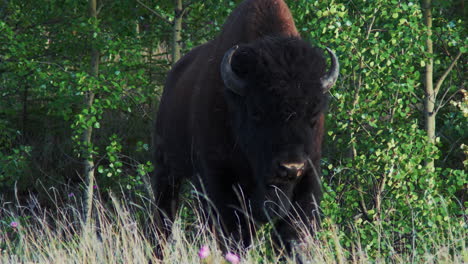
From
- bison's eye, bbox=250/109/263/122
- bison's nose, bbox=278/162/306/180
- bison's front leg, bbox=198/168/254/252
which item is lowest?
bison's front leg, bbox=198/168/254/252

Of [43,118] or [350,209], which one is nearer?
[350,209]

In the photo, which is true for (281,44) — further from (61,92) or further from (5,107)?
(5,107)

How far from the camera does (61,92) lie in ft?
31.0

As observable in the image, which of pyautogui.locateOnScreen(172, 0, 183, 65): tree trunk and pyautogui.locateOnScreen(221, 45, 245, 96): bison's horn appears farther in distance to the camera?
pyautogui.locateOnScreen(172, 0, 183, 65): tree trunk

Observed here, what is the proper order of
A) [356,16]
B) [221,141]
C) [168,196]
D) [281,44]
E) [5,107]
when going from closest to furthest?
1. [281,44]
2. [221,141]
3. [356,16]
4. [168,196]
5. [5,107]

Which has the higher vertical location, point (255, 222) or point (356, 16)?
point (356, 16)

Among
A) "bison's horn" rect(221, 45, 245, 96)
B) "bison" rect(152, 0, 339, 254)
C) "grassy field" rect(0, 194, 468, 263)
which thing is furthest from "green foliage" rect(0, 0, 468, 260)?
"bison's horn" rect(221, 45, 245, 96)

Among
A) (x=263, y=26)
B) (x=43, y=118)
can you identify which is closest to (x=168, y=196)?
(x=263, y=26)

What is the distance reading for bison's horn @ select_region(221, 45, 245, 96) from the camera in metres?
6.03

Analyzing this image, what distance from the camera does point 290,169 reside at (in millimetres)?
5379

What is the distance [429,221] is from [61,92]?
4778mm

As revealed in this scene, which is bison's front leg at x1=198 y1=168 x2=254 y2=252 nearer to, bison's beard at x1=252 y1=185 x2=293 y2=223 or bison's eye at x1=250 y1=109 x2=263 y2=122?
bison's beard at x1=252 y1=185 x2=293 y2=223

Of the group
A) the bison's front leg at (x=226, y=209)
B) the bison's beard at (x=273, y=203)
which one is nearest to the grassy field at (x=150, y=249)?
the bison's front leg at (x=226, y=209)

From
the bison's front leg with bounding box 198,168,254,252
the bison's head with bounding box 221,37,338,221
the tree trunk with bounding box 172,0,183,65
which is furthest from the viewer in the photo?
the tree trunk with bounding box 172,0,183,65
